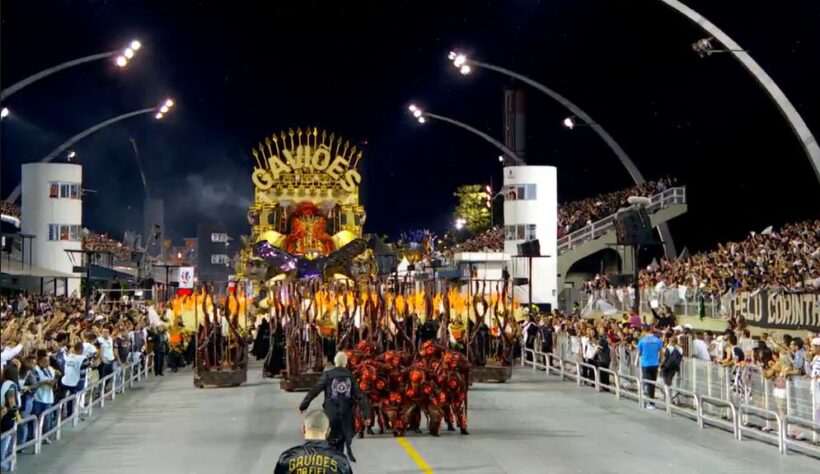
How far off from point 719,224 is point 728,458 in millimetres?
40855

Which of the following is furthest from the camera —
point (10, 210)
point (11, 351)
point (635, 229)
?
point (10, 210)

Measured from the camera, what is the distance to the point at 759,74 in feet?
91.5

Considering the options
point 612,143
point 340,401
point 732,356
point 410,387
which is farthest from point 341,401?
point 612,143

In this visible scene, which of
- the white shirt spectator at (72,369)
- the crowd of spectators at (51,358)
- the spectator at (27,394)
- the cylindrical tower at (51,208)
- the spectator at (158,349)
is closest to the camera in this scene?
the crowd of spectators at (51,358)

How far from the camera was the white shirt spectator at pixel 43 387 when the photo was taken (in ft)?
60.0

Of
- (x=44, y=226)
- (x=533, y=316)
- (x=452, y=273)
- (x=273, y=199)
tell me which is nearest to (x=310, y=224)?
(x=273, y=199)

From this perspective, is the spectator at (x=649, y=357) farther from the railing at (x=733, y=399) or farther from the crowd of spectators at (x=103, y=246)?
the crowd of spectators at (x=103, y=246)

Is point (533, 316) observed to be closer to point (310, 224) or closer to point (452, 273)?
point (452, 273)

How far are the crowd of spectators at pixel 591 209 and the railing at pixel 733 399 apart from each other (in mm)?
29880

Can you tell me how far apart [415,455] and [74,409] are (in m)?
7.04

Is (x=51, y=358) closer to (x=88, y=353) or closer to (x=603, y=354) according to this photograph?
(x=88, y=353)

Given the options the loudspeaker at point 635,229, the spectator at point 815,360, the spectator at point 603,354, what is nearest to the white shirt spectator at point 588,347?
the spectator at point 603,354

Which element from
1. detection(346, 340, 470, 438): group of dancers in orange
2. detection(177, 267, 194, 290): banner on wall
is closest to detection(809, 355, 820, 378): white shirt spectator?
detection(346, 340, 470, 438): group of dancers in orange

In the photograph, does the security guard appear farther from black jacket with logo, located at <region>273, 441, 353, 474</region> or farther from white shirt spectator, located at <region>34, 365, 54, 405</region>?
white shirt spectator, located at <region>34, 365, 54, 405</region>
